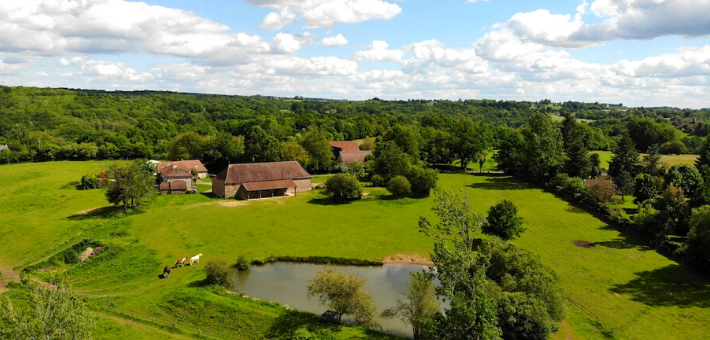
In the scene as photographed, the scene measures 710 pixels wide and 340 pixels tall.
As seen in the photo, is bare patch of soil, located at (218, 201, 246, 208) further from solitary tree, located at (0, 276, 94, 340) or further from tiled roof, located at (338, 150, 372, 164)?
solitary tree, located at (0, 276, 94, 340)

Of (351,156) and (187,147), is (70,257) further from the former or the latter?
(351,156)

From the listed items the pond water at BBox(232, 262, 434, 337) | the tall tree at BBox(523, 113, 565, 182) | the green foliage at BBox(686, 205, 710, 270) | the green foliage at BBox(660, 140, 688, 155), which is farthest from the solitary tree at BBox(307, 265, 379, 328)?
the green foliage at BBox(660, 140, 688, 155)

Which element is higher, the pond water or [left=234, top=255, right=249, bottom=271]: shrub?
[left=234, top=255, right=249, bottom=271]: shrub

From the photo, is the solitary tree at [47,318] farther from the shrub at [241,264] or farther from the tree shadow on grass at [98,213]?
the tree shadow on grass at [98,213]

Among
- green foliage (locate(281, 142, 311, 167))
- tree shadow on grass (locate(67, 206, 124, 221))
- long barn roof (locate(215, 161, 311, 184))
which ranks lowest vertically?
tree shadow on grass (locate(67, 206, 124, 221))

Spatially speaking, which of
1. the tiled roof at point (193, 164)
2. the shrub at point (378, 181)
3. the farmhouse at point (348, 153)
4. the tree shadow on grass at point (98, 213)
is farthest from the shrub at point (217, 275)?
the farmhouse at point (348, 153)

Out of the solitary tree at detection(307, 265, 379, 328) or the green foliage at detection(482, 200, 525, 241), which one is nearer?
the solitary tree at detection(307, 265, 379, 328)

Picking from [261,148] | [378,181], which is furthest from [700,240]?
Answer: [261,148]
